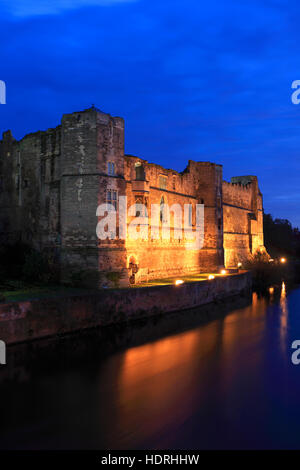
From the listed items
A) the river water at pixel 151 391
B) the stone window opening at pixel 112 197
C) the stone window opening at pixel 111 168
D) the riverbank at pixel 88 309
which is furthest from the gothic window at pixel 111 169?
the river water at pixel 151 391

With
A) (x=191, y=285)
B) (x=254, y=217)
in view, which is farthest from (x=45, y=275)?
(x=254, y=217)

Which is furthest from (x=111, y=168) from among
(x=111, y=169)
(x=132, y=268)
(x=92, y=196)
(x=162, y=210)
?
(x=162, y=210)

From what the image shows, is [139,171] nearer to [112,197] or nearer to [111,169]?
[111,169]

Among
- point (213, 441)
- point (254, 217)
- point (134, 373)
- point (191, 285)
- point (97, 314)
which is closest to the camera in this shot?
point (213, 441)

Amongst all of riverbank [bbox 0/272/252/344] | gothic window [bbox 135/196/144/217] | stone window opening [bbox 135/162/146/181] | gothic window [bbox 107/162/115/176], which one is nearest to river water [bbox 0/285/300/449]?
riverbank [bbox 0/272/252/344]

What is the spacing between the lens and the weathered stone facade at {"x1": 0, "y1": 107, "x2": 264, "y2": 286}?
18391mm

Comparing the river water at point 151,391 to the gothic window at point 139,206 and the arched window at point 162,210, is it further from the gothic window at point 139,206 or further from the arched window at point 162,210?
the arched window at point 162,210

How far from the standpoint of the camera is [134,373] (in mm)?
12117

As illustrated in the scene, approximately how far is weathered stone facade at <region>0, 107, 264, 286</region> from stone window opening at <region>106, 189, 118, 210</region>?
0.15 feet

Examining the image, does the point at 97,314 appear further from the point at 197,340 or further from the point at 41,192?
the point at 41,192

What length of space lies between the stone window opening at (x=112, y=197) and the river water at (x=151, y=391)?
5.74m

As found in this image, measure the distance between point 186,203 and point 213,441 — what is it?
21382 mm

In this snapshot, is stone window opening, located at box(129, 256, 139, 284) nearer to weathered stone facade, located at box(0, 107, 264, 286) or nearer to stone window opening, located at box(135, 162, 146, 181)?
weathered stone facade, located at box(0, 107, 264, 286)
